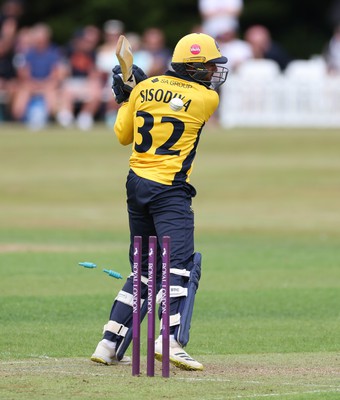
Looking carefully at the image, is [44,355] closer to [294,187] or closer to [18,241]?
A: [18,241]

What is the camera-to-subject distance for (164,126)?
905 centimetres

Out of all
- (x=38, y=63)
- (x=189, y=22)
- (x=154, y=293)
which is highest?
(x=189, y=22)

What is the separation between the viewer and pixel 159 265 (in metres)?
9.14

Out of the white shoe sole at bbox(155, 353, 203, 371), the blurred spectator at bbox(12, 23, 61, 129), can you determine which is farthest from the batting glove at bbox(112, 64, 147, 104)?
the blurred spectator at bbox(12, 23, 61, 129)

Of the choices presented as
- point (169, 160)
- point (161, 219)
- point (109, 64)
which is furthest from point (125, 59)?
point (109, 64)

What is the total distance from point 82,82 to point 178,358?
22929 millimetres

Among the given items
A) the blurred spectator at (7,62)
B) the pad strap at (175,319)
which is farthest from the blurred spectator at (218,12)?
the pad strap at (175,319)

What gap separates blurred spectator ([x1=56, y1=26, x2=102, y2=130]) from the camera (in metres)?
30.9

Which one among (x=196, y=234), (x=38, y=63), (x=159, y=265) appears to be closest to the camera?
(x=159, y=265)

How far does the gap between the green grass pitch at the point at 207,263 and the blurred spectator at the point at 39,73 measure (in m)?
1.05

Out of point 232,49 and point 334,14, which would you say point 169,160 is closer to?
point 232,49

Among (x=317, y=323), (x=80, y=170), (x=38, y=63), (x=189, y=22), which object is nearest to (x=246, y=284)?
(x=317, y=323)

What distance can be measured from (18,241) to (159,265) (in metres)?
9.26

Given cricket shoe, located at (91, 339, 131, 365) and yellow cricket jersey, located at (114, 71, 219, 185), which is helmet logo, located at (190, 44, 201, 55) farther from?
cricket shoe, located at (91, 339, 131, 365)
